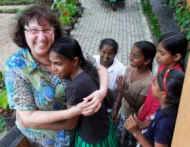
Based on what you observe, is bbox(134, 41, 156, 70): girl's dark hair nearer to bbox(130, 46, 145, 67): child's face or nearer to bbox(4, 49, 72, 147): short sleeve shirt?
bbox(130, 46, 145, 67): child's face

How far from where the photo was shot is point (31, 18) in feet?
6.73

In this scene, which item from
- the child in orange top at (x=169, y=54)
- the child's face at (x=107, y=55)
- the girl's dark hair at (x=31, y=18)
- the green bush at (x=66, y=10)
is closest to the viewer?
the girl's dark hair at (x=31, y=18)

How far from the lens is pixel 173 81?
1.87m

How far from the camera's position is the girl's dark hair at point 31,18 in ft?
6.73

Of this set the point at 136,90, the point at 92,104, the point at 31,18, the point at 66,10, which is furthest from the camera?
the point at 66,10

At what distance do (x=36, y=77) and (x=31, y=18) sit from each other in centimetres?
32

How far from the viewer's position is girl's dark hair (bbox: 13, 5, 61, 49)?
2.05 meters

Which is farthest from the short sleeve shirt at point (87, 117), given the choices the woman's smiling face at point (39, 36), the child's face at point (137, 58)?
the child's face at point (137, 58)

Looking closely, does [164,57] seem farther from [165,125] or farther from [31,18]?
[31,18]

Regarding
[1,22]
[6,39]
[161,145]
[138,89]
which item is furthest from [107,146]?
[1,22]

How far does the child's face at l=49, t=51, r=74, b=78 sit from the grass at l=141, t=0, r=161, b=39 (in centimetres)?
592

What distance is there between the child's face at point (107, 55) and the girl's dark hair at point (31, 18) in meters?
1.11

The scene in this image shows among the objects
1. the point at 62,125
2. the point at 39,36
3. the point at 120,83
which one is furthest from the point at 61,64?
the point at 120,83

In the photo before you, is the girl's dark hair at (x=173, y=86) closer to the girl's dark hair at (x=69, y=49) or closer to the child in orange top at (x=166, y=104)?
the child in orange top at (x=166, y=104)
